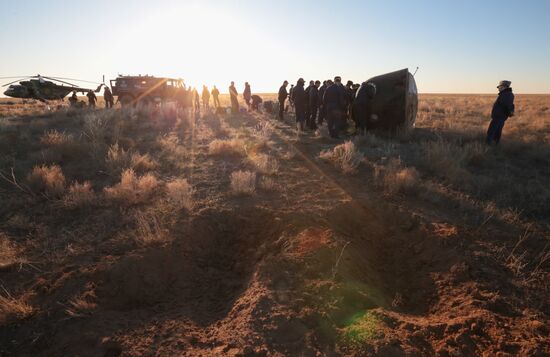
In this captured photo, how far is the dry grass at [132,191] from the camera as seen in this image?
6.51 metres

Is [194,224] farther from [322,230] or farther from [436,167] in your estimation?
[436,167]

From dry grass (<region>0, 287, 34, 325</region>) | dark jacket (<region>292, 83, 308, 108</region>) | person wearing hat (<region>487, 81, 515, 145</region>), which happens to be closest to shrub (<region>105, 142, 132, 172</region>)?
dry grass (<region>0, 287, 34, 325</region>)

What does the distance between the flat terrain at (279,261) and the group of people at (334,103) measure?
3212 millimetres

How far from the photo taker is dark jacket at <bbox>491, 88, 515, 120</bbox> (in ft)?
31.2

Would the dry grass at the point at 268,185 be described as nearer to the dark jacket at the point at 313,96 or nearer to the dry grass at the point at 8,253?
the dry grass at the point at 8,253

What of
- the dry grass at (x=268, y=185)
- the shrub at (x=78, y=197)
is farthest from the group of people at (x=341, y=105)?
the shrub at (x=78, y=197)

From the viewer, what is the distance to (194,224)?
17.9 ft

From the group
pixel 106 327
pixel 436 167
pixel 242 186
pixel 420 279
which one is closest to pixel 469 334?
pixel 420 279

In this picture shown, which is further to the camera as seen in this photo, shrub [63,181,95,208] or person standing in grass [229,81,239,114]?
person standing in grass [229,81,239,114]

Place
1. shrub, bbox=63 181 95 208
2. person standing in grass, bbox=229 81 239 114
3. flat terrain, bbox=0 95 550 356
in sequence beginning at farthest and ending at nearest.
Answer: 1. person standing in grass, bbox=229 81 239 114
2. shrub, bbox=63 181 95 208
3. flat terrain, bbox=0 95 550 356

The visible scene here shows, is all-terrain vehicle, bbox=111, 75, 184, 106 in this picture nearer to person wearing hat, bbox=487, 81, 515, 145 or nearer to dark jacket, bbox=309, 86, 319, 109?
dark jacket, bbox=309, 86, 319, 109

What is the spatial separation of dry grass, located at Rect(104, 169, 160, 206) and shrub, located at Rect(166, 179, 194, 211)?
339 mm

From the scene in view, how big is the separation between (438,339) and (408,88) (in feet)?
33.8

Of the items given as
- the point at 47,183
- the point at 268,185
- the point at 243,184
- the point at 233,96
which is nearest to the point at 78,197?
the point at 47,183
